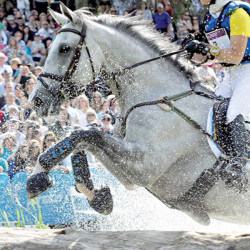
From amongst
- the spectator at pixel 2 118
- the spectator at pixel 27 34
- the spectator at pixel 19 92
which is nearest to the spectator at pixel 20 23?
the spectator at pixel 27 34

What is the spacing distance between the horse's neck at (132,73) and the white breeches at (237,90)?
39cm

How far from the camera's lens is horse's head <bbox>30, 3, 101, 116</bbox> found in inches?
213

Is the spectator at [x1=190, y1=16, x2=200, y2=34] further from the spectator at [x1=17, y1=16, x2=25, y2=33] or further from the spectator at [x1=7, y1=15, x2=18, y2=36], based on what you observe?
the spectator at [x1=7, y1=15, x2=18, y2=36]

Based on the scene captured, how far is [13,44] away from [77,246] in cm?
1215

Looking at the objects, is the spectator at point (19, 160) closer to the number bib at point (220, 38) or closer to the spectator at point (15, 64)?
the number bib at point (220, 38)

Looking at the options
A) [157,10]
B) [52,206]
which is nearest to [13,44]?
[157,10]

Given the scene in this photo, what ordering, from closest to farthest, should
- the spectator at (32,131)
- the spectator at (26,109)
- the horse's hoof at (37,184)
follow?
the horse's hoof at (37,184) < the spectator at (26,109) < the spectator at (32,131)

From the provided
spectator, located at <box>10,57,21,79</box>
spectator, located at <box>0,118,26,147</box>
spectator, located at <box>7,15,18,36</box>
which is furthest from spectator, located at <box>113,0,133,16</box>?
spectator, located at <box>0,118,26,147</box>

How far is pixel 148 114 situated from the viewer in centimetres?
532

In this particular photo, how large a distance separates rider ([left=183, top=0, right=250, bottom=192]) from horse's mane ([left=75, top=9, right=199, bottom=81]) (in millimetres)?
306

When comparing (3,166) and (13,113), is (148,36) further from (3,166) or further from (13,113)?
(13,113)

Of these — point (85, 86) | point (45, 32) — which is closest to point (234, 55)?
point (85, 86)

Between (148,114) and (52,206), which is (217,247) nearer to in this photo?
(148,114)

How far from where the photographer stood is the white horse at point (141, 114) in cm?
517
